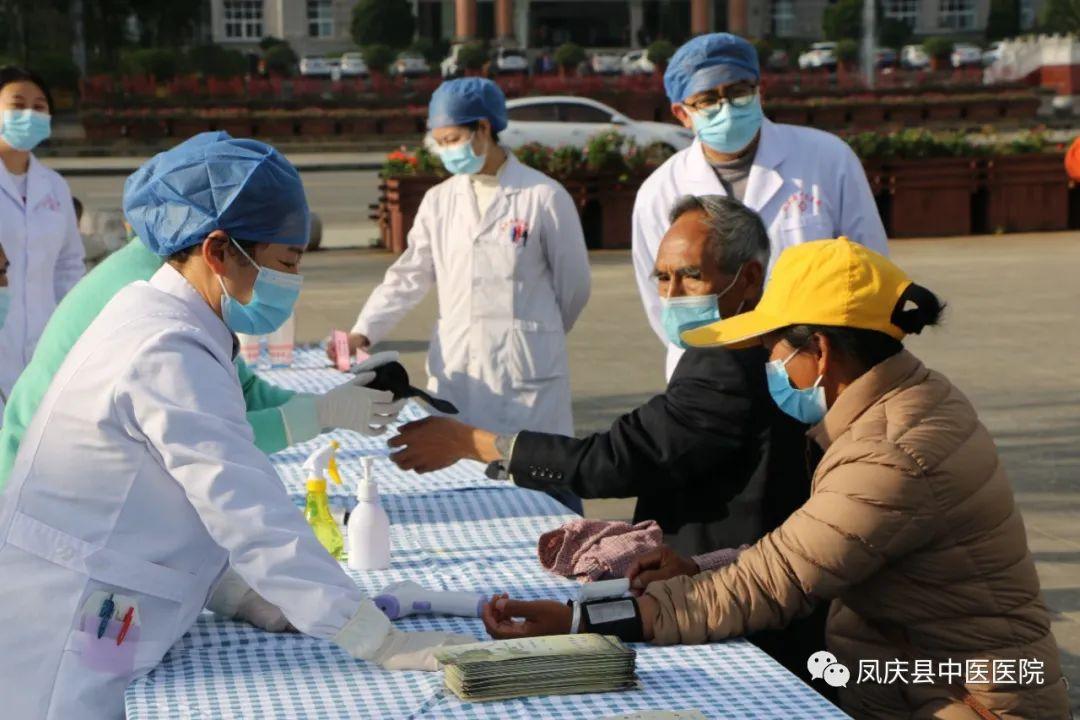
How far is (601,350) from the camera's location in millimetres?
10758

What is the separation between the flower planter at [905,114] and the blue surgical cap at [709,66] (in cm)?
3666

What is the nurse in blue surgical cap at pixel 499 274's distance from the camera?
5367 mm

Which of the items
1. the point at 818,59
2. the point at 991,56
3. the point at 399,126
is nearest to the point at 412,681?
the point at 399,126

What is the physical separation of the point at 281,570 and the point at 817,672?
3.52ft

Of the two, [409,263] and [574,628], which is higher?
[409,263]

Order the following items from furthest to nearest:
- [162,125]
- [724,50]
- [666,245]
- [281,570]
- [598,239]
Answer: [162,125], [598,239], [724,50], [666,245], [281,570]

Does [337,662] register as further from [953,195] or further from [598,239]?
[953,195]

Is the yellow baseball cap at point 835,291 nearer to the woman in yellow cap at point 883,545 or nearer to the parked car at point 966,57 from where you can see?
the woman in yellow cap at point 883,545

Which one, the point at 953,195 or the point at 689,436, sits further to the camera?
the point at 953,195

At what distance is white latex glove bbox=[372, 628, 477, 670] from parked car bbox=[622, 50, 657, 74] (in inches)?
1705

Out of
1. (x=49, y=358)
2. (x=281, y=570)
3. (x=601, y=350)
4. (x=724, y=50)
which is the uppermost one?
(x=724, y=50)

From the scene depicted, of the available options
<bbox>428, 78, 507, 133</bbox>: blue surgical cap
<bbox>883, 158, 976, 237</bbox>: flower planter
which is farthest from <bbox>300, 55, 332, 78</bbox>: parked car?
<bbox>428, 78, 507, 133</bbox>: blue surgical cap

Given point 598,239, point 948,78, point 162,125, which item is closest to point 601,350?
point 598,239

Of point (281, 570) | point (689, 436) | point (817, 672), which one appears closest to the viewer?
point (281, 570)
